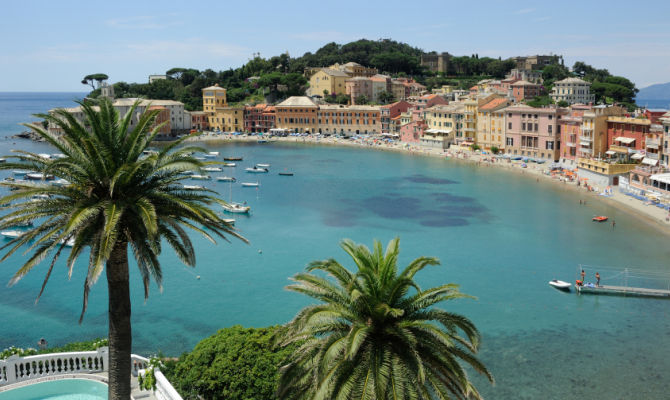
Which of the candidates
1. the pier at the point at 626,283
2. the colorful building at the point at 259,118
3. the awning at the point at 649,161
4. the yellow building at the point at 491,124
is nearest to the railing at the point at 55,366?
the pier at the point at 626,283

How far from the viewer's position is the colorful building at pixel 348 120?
108750 millimetres

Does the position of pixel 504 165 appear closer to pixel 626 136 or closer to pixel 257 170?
pixel 626 136

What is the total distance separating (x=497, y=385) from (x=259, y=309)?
11.9 m

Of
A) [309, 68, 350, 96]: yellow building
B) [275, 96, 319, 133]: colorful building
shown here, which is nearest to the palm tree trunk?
[275, 96, 319, 133]: colorful building

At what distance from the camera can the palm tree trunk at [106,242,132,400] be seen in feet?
33.0

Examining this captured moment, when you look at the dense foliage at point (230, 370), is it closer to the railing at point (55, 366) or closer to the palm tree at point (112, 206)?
the railing at point (55, 366)

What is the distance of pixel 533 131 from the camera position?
247ft

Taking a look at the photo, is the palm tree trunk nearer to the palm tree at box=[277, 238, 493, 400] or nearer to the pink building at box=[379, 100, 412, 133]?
the palm tree at box=[277, 238, 493, 400]

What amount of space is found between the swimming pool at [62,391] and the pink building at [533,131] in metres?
68.9

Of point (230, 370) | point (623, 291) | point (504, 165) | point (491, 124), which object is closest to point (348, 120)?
point (491, 124)

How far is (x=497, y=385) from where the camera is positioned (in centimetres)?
2034

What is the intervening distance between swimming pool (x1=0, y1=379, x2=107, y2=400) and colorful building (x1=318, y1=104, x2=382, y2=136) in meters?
98.1

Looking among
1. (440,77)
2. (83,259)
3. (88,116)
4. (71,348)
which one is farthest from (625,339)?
(440,77)

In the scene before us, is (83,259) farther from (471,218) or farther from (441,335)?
(441,335)
